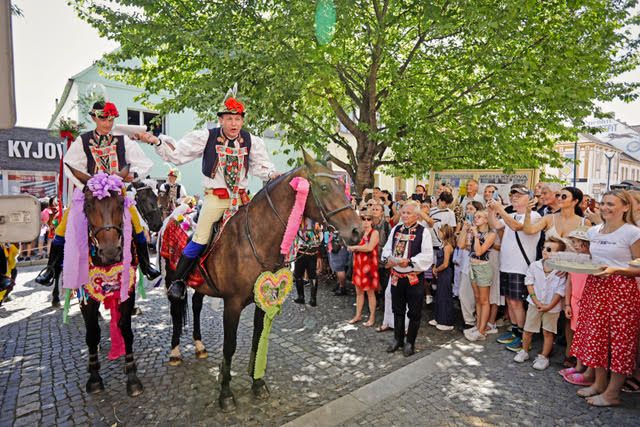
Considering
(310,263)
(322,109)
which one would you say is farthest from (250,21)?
(310,263)

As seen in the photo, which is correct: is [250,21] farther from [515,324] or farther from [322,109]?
[515,324]

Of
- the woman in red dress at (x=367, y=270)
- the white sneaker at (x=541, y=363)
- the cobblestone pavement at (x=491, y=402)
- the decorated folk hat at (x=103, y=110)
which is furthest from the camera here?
the woman in red dress at (x=367, y=270)

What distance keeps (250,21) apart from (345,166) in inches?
186

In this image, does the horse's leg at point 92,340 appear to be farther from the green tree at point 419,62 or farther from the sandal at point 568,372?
the sandal at point 568,372

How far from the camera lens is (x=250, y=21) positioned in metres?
8.58

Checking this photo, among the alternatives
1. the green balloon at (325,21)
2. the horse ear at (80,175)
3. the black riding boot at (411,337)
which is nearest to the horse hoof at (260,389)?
the black riding boot at (411,337)

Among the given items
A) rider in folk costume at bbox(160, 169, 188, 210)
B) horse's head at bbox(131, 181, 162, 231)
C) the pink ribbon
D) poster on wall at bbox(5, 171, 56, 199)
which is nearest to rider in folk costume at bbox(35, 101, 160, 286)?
horse's head at bbox(131, 181, 162, 231)

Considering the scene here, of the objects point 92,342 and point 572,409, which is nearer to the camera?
point 572,409

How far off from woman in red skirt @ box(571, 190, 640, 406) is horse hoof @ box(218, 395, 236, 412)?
382cm

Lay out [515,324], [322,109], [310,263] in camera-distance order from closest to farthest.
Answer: [515,324] < [310,263] < [322,109]

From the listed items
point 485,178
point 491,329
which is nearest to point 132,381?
point 491,329

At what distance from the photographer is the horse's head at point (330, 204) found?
10.7ft

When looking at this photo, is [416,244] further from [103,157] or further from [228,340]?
[103,157]

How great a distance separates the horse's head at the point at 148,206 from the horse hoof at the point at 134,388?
2.27m
